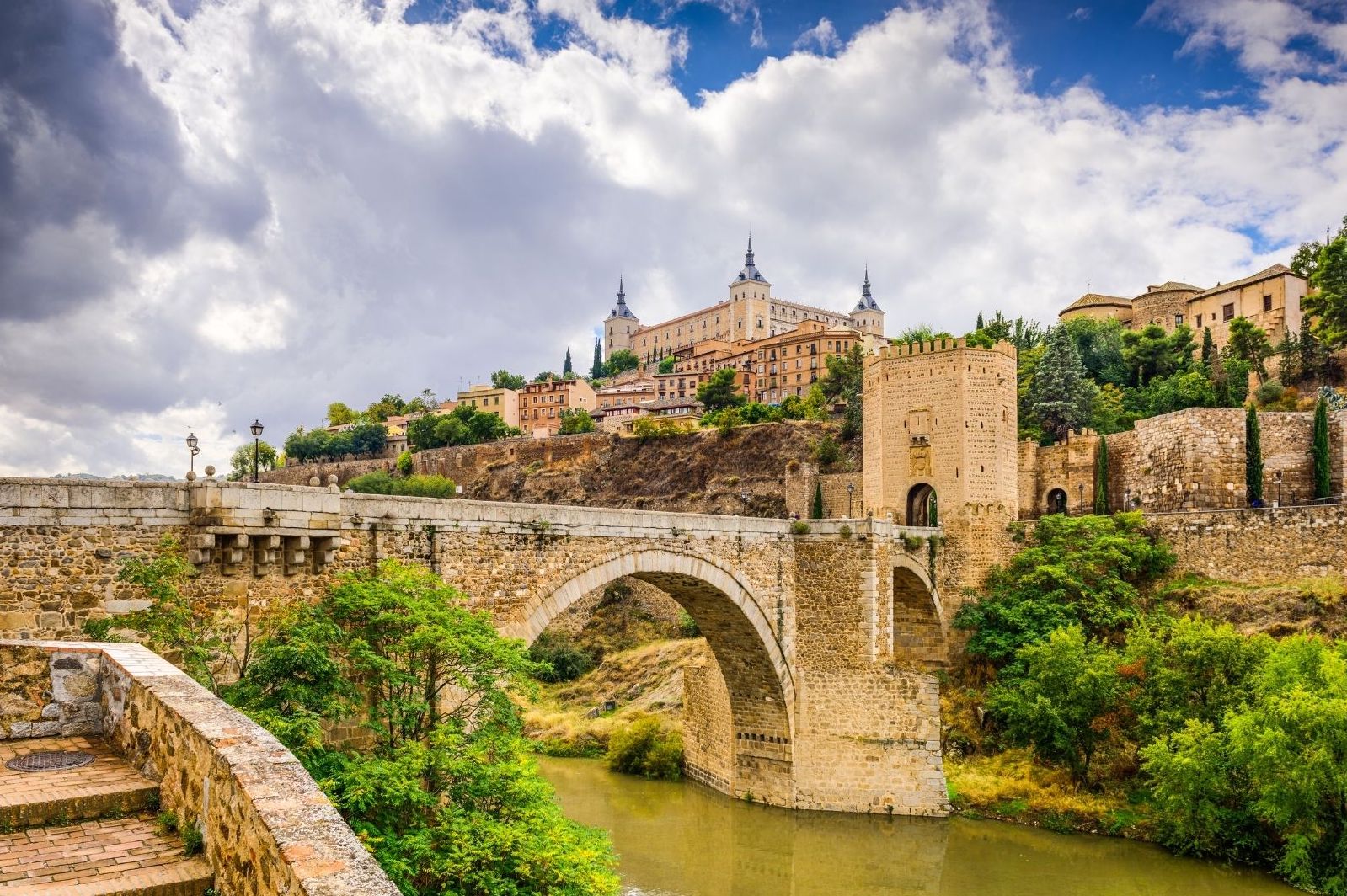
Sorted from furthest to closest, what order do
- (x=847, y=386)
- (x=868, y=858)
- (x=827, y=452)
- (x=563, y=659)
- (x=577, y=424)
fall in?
1. (x=577, y=424)
2. (x=847, y=386)
3. (x=827, y=452)
4. (x=563, y=659)
5. (x=868, y=858)

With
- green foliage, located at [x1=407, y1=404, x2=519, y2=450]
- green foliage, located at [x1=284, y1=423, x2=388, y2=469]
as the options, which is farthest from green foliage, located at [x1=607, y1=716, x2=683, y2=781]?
green foliage, located at [x1=284, y1=423, x2=388, y2=469]

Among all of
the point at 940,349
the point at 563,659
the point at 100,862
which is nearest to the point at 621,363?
the point at 563,659

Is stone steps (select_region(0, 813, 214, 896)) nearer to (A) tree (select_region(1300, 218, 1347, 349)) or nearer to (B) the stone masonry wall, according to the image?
(B) the stone masonry wall

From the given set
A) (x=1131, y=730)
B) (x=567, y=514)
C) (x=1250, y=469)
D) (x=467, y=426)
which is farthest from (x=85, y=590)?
(x=467, y=426)

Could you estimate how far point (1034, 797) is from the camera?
19.2 meters

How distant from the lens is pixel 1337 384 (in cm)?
3506

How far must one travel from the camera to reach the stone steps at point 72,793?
15.7ft

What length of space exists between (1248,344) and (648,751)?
112ft

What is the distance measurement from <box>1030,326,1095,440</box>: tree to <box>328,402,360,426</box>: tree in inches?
3084

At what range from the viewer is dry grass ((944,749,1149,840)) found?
18.1m

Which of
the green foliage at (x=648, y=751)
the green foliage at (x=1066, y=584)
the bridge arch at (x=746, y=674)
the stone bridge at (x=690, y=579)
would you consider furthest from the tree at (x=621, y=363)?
the bridge arch at (x=746, y=674)

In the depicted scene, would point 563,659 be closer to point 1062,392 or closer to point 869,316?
point 1062,392

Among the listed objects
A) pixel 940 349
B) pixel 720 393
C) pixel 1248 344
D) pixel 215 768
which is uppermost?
pixel 720 393

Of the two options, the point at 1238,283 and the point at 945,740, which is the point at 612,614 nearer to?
the point at 945,740
